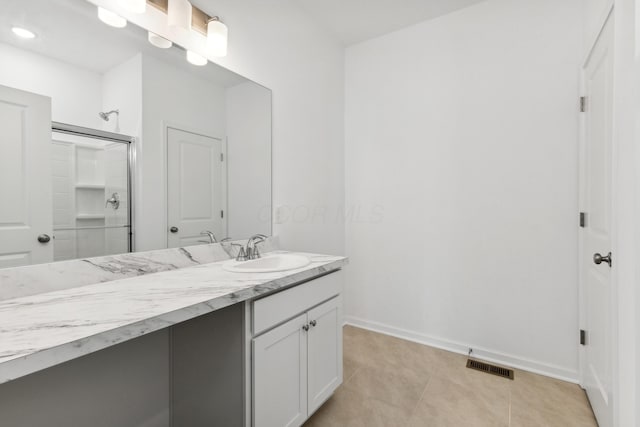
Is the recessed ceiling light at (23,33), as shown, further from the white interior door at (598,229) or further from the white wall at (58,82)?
the white interior door at (598,229)

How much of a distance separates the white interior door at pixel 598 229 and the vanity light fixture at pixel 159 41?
80.2 inches

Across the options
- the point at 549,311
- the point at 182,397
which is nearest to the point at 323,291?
the point at 182,397

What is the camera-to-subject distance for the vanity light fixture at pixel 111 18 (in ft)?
4.12

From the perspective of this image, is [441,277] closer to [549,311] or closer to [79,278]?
[549,311]

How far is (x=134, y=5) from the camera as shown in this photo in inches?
51.0

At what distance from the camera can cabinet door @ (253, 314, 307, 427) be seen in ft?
3.94

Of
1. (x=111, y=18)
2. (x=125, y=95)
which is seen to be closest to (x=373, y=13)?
(x=111, y=18)

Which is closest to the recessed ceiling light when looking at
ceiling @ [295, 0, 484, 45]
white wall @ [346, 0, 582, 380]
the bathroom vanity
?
the bathroom vanity

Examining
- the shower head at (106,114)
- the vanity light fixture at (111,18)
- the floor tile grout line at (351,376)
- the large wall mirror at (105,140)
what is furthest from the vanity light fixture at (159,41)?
the floor tile grout line at (351,376)

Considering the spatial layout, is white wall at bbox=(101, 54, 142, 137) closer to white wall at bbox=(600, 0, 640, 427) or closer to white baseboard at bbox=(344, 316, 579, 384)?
white wall at bbox=(600, 0, 640, 427)

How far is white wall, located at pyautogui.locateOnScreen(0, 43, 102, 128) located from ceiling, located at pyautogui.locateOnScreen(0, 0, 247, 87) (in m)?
0.03

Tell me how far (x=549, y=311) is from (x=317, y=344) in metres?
1.60

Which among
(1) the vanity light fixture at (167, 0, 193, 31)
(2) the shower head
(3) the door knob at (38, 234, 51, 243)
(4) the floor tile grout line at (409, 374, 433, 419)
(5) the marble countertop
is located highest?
(1) the vanity light fixture at (167, 0, 193, 31)

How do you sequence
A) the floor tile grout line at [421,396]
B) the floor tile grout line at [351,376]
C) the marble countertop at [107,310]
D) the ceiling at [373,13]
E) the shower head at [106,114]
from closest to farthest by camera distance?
the marble countertop at [107,310] → the shower head at [106,114] → the floor tile grout line at [421,396] → the floor tile grout line at [351,376] → the ceiling at [373,13]
